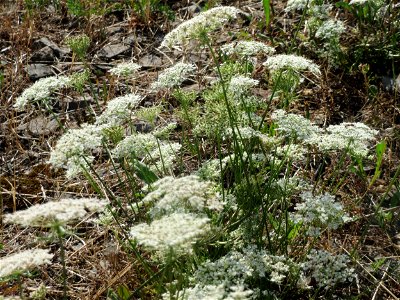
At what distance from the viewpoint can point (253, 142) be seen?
3.83m

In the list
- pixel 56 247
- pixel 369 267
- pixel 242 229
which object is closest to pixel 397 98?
pixel 369 267

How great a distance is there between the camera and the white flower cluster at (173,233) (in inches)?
94.7

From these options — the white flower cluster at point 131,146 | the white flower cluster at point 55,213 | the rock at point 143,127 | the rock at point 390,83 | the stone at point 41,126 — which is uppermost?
the white flower cluster at point 55,213

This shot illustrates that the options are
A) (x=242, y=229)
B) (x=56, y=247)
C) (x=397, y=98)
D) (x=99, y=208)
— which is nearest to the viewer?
(x=99, y=208)

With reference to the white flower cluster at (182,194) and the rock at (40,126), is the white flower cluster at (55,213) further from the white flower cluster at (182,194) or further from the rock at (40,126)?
the rock at (40,126)

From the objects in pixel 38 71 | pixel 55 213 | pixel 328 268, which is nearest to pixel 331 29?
pixel 328 268

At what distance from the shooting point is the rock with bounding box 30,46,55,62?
21.6 ft

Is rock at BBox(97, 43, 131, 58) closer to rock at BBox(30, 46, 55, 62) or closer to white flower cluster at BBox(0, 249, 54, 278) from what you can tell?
rock at BBox(30, 46, 55, 62)

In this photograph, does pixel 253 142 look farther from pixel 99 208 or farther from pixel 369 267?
pixel 99 208

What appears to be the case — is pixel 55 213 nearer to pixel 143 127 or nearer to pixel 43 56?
pixel 143 127

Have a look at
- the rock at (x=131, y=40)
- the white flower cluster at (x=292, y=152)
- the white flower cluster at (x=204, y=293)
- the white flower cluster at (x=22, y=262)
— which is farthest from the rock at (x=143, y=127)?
the white flower cluster at (x=22, y=262)

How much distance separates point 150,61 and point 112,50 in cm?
47

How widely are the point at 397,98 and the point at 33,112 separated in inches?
133

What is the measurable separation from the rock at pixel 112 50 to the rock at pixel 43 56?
1.62 ft
